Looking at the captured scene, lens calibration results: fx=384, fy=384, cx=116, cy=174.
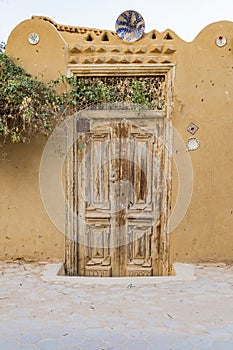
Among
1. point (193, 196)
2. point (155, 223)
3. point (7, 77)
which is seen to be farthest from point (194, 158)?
point (7, 77)

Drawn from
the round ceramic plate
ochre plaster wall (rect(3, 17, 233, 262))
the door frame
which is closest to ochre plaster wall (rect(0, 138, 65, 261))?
ochre plaster wall (rect(3, 17, 233, 262))

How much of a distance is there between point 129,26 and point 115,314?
10.3ft

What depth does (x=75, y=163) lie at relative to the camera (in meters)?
4.60

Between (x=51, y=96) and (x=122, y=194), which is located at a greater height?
(x=51, y=96)

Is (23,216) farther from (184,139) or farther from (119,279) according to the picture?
(184,139)

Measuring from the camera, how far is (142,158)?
4590 millimetres

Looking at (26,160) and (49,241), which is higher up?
(26,160)

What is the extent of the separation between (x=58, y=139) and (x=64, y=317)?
215 centimetres

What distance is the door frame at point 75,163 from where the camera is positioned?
14.6 ft

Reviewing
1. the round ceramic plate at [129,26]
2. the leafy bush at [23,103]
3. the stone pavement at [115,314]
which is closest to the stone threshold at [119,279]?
the stone pavement at [115,314]

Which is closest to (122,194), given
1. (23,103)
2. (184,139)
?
(184,139)

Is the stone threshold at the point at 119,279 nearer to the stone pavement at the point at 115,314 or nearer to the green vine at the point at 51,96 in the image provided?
the stone pavement at the point at 115,314

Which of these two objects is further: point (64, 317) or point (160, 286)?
point (160, 286)

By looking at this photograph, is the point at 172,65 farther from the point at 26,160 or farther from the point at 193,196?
the point at 26,160
